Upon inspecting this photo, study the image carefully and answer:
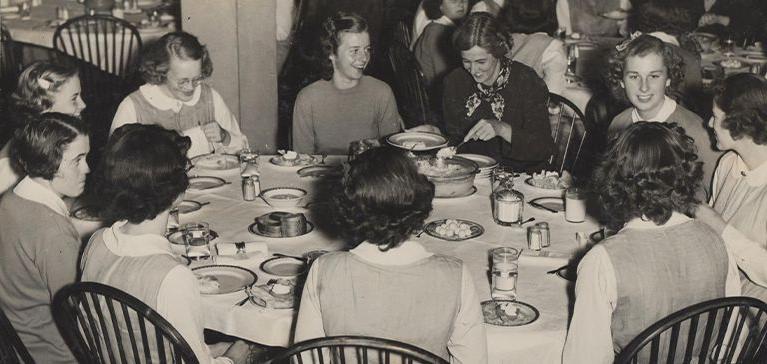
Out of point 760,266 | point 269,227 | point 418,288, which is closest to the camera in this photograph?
point 418,288

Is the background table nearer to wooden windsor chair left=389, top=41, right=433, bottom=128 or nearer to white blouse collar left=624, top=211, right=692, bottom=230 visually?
wooden windsor chair left=389, top=41, right=433, bottom=128

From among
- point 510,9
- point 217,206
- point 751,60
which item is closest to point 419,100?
point 510,9

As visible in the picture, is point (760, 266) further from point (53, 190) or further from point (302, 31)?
point (302, 31)

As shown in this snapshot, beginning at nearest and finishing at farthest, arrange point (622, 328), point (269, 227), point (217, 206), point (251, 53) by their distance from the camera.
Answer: point (622, 328), point (269, 227), point (217, 206), point (251, 53)

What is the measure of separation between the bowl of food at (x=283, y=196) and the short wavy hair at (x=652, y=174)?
156cm

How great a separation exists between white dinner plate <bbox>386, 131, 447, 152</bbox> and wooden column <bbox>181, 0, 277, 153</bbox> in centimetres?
160

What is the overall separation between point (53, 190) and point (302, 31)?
4.27m

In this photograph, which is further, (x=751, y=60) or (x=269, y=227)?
(x=751, y=60)

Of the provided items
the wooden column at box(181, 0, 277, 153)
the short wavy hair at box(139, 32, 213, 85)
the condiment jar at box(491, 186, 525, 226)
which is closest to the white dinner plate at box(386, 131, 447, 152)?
the condiment jar at box(491, 186, 525, 226)

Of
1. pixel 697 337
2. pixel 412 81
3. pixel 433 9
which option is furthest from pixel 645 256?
pixel 433 9

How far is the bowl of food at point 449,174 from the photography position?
3.71 metres

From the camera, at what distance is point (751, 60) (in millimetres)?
6582

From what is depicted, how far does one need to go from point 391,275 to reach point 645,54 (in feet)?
6.88

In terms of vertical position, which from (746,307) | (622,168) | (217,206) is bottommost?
(217,206)
